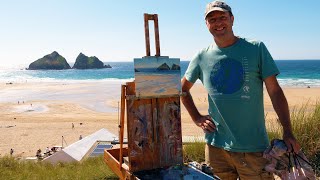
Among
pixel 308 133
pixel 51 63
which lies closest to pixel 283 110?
pixel 308 133

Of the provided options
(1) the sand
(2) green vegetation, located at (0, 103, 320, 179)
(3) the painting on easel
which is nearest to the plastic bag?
(3) the painting on easel

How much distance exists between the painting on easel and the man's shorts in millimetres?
701

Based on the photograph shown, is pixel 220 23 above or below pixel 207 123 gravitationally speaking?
above

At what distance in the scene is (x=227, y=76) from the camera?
3227 millimetres

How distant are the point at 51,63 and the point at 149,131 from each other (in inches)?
5443

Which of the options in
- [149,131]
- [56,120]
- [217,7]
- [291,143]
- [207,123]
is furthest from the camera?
[56,120]

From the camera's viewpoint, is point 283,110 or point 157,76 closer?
point 283,110

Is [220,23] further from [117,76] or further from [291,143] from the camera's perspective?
[117,76]

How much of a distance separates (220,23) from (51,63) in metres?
138

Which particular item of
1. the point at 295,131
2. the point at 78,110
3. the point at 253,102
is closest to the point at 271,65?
the point at 253,102

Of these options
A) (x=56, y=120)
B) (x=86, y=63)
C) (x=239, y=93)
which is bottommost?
(x=56, y=120)

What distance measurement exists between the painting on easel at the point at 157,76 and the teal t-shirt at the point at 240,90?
12.4 inches

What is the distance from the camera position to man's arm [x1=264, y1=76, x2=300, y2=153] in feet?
9.94

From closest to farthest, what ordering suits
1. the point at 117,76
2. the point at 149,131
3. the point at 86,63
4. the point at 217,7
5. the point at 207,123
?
the point at 217,7, the point at 149,131, the point at 207,123, the point at 117,76, the point at 86,63
